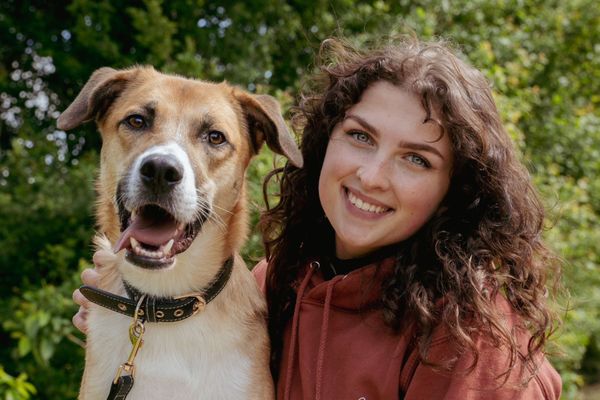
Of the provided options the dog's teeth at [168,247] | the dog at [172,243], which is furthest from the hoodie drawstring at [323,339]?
the dog's teeth at [168,247]

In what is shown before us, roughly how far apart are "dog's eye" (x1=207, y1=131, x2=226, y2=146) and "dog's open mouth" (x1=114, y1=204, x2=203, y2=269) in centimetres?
39

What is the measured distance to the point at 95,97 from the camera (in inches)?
116

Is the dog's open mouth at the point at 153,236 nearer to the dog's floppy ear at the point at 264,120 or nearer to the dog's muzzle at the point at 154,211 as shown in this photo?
the dog's muzzle at the point at 154,211

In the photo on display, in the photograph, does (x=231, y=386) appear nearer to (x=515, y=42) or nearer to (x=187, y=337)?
(x=187, y=337)

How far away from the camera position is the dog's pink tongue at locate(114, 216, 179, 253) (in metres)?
2.54

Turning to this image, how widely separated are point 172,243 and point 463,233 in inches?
45.7

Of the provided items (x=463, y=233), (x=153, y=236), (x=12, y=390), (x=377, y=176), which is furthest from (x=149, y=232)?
(x=12, y=390)

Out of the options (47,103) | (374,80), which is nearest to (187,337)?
(374,80)

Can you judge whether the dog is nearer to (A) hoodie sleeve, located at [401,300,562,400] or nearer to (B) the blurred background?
(A) hoodie sleeve, located at [401,300,562,400]

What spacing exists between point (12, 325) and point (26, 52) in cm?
348

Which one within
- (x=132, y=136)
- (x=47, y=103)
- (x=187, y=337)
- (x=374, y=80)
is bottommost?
(x=47, y=103)

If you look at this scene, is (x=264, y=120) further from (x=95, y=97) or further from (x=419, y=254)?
(x=419, y=254)

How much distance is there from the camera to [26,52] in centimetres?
738

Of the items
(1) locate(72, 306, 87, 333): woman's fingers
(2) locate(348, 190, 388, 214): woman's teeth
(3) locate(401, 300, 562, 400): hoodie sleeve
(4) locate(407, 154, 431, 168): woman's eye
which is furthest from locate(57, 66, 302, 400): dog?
(3) locate(401, 300, 562, 400): hoodie sleeve
